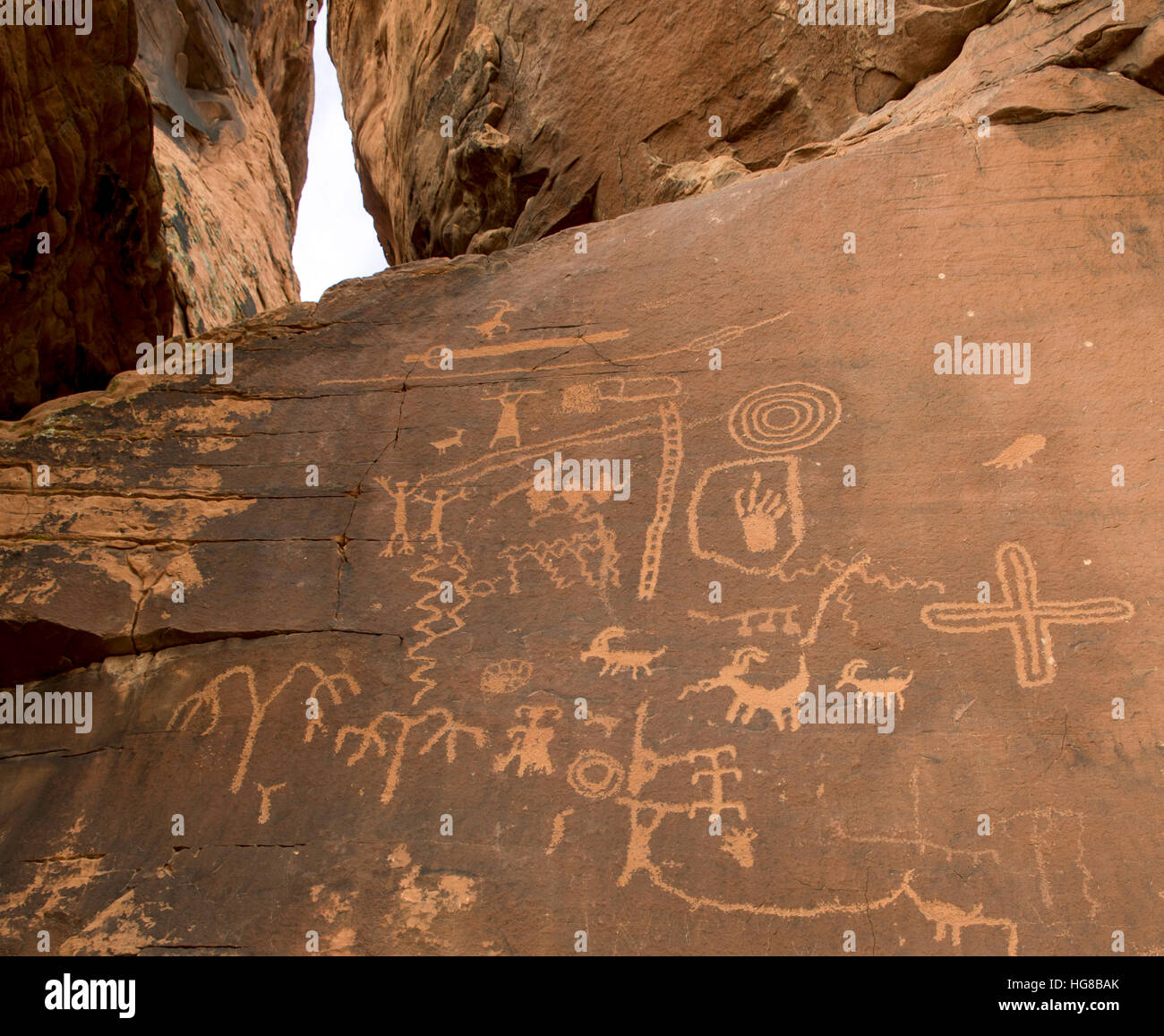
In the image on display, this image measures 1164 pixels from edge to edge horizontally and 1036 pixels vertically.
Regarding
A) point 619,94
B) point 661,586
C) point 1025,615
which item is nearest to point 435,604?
point 661,586

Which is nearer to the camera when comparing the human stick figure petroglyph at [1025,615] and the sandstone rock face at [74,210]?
the human stick figure petroglyph at [1025,615]

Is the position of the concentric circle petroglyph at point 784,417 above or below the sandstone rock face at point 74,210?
below

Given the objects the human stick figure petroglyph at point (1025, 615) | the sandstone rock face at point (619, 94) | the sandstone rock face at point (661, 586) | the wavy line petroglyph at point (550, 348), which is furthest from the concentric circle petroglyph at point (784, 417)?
the sandstone rock face at point (619, 94)

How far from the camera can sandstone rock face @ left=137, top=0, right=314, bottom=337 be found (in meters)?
6.98

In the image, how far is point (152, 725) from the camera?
10.6 ft

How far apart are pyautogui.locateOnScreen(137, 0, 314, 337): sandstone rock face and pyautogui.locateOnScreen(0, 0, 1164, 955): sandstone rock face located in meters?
3.06

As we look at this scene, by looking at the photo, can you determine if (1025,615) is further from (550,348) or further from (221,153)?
(221,153)

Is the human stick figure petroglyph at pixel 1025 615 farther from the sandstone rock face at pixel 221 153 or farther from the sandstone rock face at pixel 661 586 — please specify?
the sandstone rock face at pixel 221 153

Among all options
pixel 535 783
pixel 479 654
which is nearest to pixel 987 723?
pixel 535 783

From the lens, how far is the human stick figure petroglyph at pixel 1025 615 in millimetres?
2982

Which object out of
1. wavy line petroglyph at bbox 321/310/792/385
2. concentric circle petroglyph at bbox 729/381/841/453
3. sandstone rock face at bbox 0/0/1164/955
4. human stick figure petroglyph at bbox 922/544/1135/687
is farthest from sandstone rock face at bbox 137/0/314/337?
human stick figure petroglyph at bbox 922/544/1135/687

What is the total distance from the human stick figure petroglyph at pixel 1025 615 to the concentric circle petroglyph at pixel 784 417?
0.75 metres
